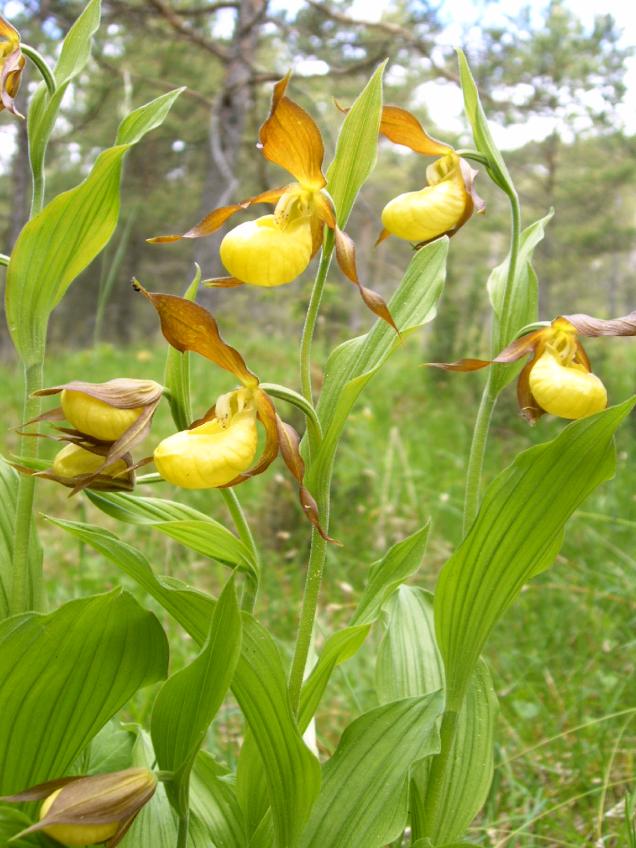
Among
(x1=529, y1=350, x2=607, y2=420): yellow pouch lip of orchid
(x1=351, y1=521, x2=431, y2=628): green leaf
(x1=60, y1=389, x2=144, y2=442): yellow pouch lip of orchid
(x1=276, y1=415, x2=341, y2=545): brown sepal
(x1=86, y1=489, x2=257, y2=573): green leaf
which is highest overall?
(x1=529, y1=350, x2=607, y2=420): yellow pouch lip of orchid

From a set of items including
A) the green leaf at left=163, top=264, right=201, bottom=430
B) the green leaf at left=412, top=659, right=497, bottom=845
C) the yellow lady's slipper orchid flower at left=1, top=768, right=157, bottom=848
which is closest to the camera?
the yellow lady's slipper orchid flower at left=1, top=768, right=157, bottom=848

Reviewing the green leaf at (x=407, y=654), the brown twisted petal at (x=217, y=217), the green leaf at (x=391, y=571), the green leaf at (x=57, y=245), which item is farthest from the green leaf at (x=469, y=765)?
the green leaf at (x=57, y=245)

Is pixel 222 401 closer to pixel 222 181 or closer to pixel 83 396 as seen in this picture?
pixel 83 396

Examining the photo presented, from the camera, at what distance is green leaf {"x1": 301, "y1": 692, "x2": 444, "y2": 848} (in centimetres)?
94

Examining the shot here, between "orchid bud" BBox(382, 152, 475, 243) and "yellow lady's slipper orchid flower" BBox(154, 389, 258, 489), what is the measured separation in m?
0.32

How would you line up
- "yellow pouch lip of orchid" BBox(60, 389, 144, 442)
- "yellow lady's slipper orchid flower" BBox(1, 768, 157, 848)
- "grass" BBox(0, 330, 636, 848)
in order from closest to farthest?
"yellow lady's slipper orchid flower" BBox(1, 768, 157, 848), "yellow pouch lip of orchid" BBox(60, 389, 144, 442), "grass" BBox(0, 330, 636, 848)

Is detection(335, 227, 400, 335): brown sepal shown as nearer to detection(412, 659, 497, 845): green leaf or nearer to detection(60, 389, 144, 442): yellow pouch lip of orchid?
detection(60, 389, 144, 442): yellow pouch lip of orchid

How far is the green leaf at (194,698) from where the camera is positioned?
790 millimetres

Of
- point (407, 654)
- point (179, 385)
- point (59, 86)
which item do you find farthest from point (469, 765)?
point (59, 86)

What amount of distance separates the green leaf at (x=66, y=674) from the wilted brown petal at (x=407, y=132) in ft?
2.18

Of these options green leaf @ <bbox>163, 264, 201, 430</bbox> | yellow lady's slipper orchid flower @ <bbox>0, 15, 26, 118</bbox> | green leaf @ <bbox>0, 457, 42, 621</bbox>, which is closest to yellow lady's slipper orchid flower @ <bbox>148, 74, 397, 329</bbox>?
green leaf @ <bbox>163, 264, 201, 430</bbox>

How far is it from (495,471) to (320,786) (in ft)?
7.43

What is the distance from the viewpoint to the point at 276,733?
90 cm

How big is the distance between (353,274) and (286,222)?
12cm
